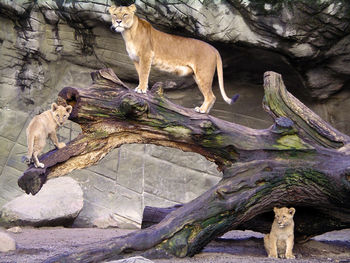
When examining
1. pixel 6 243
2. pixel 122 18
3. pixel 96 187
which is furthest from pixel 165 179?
pixel 6 243

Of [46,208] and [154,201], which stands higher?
[154,201]

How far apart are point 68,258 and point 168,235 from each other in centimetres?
89

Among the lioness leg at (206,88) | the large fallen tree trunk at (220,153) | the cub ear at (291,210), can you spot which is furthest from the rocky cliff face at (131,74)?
the cub ear at (291,210)

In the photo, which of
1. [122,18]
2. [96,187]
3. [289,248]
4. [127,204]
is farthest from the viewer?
[96,187]

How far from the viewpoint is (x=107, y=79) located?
17.7ft

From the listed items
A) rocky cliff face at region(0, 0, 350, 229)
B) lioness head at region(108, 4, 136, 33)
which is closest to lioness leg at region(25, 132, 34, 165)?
lioness head at region(108, 4, 136, 33)

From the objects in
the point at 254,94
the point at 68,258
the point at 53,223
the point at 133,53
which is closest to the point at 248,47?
the point at 254,94

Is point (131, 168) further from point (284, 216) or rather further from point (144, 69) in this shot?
point (284, 216)

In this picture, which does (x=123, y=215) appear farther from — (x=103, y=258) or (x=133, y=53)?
(x=103, y=258)

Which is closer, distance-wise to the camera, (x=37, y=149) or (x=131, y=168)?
(x=37, y=149)

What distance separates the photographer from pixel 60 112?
542 cm

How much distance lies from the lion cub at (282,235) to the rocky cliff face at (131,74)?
131 inches

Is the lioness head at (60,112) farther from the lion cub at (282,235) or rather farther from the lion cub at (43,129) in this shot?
the lion cub at (282,235)

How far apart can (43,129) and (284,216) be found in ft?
8.08
